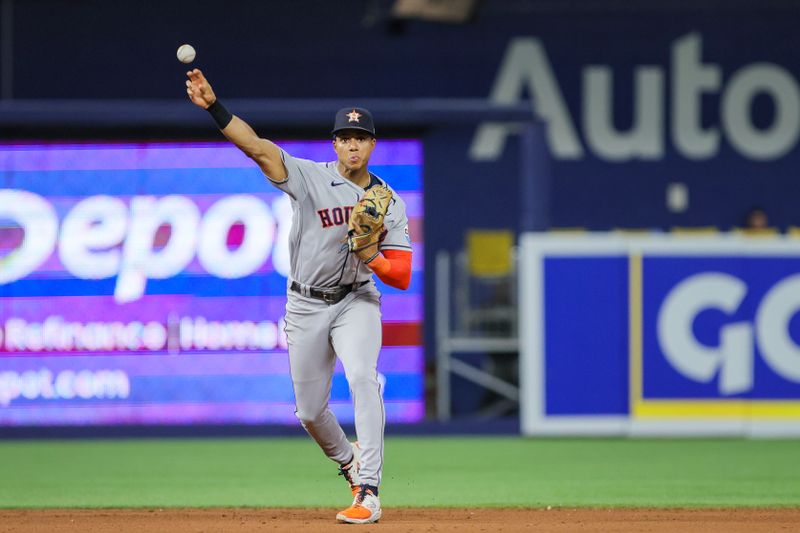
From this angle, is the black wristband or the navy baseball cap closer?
the black wristband

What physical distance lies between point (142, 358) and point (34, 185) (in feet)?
5.18

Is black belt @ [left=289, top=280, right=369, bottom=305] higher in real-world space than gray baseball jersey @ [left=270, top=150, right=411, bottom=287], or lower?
lower

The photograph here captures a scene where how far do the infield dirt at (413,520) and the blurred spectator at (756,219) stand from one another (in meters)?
9.23

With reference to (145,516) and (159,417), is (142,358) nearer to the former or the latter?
(159,417)

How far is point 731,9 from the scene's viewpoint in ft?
55.6

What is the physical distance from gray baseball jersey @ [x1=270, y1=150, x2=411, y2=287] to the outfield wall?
197 inches

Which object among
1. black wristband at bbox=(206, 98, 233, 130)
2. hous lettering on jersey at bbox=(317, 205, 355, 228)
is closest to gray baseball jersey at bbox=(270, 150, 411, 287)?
hous lettering on jersey at bbox=(317, 205, 355, 228)

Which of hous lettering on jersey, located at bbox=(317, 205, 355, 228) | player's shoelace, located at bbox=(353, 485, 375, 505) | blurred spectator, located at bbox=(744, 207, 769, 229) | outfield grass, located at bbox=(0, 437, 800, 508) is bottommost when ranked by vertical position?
outfield grass, located at bbox=(0, 437, 800, 508)

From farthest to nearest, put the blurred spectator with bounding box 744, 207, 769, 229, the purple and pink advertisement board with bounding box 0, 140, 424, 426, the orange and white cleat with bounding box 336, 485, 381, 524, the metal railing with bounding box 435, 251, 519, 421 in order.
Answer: the blurred spectator with bounding box 744, 207, 769, 229 → the metal railing with bounding box 435, 251, 519, 421 → the purple and pink advertisement board with bounding box 0, 140, 424, 426 → the orange and white cleat with bounding box 336, 485, 381, 524

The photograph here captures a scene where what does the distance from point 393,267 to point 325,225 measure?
14.3 inches

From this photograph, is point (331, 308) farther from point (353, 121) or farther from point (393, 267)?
point (353, 121)

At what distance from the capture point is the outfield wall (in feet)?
37.9

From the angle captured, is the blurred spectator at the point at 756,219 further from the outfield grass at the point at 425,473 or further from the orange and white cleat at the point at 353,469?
the orange and white cleat at the point at 353,469

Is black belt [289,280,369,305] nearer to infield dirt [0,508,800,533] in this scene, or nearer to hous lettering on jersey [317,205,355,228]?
hous lettering on jersey [317,205,355,228]
